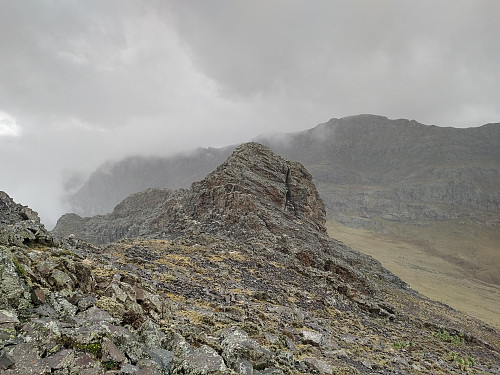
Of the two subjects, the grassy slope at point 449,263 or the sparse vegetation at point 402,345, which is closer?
the sparse vegetation at point 402,345

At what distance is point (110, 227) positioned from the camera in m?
92.5

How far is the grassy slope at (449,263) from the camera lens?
8100 cm

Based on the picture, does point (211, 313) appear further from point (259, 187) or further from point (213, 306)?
point (259, 187)

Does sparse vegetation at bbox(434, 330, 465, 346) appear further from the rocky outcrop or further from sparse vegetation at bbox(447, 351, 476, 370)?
sparse vegetation at bbox(447, 351, 476, 370)

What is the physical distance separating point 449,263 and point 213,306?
548 ft

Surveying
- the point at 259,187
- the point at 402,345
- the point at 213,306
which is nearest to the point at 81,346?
the point at 213,306

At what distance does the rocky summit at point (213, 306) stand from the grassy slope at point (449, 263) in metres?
41.2

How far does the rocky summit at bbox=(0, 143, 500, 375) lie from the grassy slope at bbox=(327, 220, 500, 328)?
4123cm

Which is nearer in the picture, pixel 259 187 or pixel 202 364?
pixel 202 364

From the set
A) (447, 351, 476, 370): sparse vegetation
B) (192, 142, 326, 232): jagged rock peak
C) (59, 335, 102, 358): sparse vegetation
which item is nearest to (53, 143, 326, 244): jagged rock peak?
(192, 142, 326, 232): jagged rock peak

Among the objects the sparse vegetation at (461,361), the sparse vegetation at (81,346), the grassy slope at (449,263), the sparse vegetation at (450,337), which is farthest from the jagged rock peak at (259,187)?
the grassy slope at (449,263)

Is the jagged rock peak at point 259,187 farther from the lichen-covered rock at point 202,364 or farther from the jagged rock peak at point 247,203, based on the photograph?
the lichen-covered rock at point 202,364

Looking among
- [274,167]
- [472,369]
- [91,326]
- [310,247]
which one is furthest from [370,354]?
[274,167]

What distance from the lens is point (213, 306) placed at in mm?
19344
